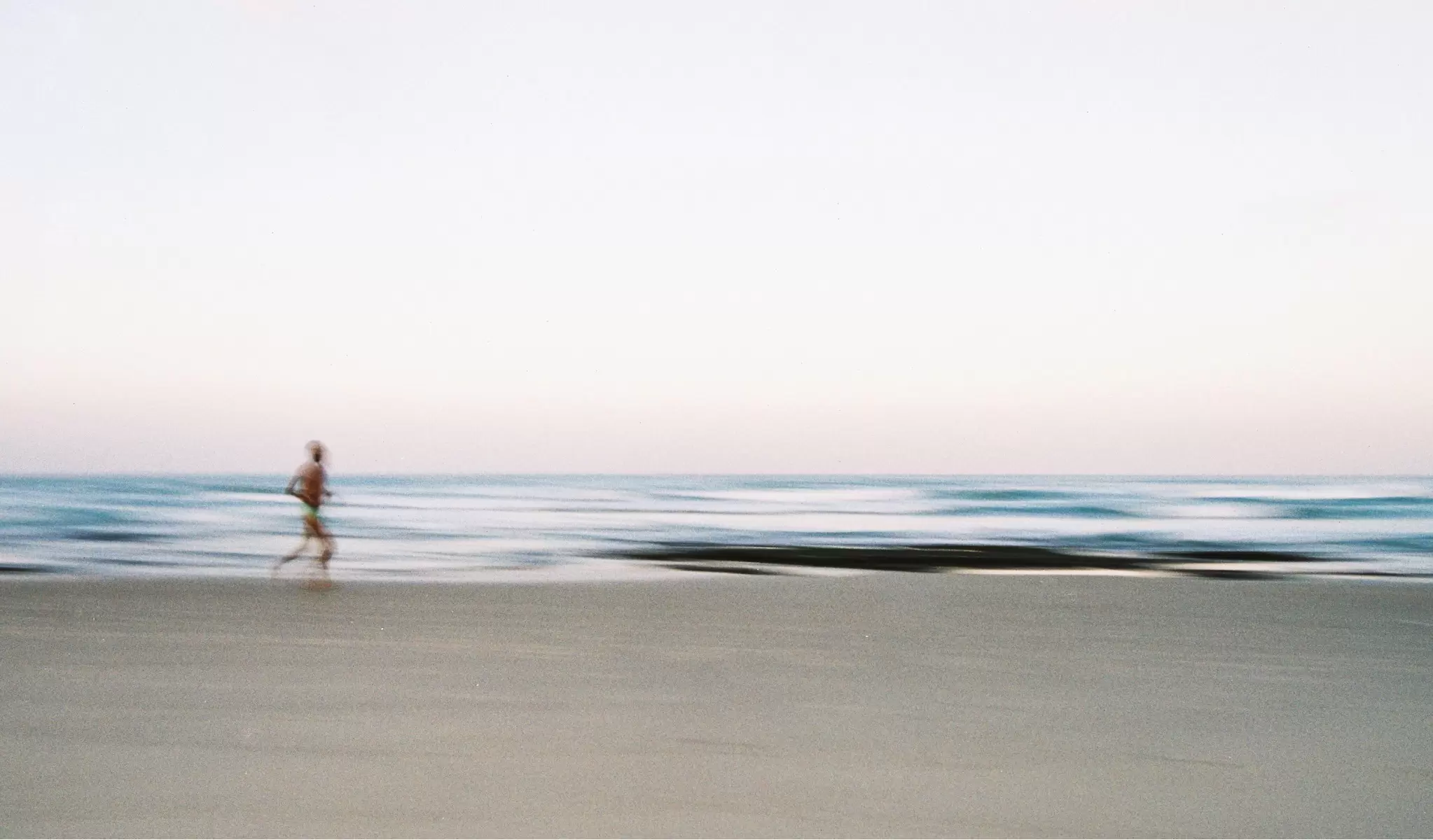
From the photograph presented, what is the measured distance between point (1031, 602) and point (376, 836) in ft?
26.1

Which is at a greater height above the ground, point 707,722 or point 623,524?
point 623,524

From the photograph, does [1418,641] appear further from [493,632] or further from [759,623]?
[493,632]

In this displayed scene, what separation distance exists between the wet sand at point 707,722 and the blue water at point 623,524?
5.58 meters

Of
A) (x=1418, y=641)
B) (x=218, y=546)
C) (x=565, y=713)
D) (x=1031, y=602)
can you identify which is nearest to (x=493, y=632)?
(x=565, y=713)

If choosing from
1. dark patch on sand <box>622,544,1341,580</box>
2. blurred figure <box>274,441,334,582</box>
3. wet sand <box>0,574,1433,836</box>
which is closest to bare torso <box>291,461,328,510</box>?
blurred figure <box>274,441,334,582</box>

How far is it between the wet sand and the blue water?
18.3ft

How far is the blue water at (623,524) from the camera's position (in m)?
16.4

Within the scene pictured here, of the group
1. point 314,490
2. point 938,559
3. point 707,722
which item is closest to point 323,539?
point 314,490

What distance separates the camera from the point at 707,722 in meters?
5.43

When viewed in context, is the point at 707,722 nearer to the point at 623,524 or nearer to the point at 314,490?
the point at 314,490

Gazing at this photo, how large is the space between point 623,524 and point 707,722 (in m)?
22.1

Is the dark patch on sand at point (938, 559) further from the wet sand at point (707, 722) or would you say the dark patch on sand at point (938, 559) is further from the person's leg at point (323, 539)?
the wet sand at point (707, 722)

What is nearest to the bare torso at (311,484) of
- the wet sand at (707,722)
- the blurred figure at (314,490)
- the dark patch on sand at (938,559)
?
the blurred figure at (314,490)

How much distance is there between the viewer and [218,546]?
1872cm
